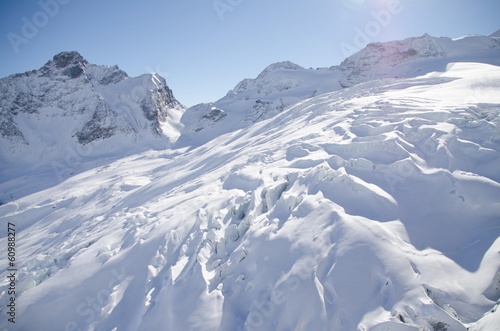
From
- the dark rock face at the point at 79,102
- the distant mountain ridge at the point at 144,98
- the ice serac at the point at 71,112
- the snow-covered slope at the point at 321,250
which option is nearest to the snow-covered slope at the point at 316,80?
the distant mountain ridge at the point at 144,98

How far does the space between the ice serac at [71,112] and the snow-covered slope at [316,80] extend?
869cm

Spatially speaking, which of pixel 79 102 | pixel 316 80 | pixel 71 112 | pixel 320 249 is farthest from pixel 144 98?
pixel 320 249

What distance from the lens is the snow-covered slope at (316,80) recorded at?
57.2m

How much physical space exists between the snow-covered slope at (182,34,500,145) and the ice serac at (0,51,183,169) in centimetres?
869

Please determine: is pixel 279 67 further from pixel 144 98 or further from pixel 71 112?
pixel 71 112

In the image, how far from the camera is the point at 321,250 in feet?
19.6

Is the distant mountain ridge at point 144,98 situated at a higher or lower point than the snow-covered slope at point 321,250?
higher

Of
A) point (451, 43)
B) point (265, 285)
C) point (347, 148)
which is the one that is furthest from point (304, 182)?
point (451, 43)

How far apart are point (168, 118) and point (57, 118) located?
2414cm

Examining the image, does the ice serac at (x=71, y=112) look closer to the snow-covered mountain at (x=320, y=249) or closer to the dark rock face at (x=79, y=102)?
the dark rock face at (x=79, y=102)

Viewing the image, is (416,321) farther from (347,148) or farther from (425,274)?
(347,148)

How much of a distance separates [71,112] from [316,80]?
61.2 metres

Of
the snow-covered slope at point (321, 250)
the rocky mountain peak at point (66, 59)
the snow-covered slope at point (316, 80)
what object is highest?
the rocky mountain peak at point (66, 59)

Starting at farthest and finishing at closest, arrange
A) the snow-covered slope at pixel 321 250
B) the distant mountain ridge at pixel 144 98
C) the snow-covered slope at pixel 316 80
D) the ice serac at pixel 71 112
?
the snow-covered slope at pixel 316 80 < the distant mountain ridge at pixel 144 98 < the ice serac at pixel 71 112 < the snow-covered slope at pixel 321 250
